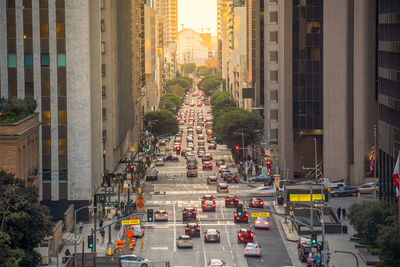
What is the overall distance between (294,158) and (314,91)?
13.3 metres

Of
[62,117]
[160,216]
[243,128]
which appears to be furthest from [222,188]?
[243,128]

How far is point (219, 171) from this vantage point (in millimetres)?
151250

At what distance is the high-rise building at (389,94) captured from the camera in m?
86.4

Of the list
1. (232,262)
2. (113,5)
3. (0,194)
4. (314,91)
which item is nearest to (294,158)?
(314,91)

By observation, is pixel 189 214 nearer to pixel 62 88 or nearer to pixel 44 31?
pixel 62 88

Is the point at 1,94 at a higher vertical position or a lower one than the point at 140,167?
higher

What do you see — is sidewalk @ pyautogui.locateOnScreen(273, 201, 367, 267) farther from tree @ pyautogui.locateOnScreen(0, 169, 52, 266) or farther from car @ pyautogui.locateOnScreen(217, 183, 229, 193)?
tree @ pyautogui.locateOnScreen(0, 169, 52, 266)

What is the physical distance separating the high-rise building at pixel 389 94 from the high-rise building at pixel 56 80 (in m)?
33.7

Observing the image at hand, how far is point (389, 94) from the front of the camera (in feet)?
295

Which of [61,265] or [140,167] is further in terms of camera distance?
[140,167]

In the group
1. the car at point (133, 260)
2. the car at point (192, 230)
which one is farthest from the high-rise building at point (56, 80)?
the car at point (133, 260)

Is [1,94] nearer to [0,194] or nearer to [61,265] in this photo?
[61,265]

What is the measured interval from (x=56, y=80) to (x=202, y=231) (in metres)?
24.8

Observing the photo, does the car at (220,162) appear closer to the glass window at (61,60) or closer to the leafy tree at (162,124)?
the leafy tree at (162,124)
